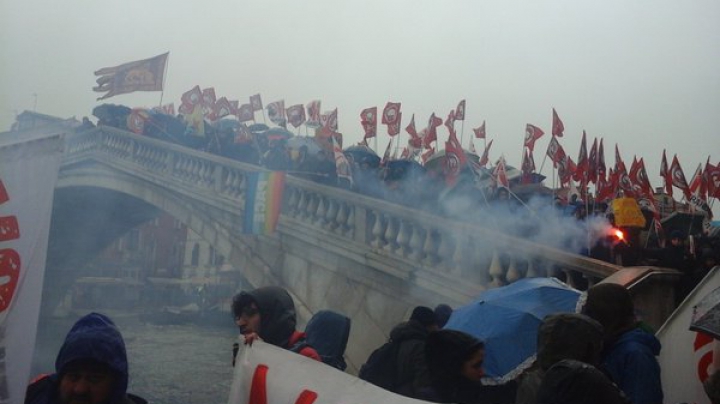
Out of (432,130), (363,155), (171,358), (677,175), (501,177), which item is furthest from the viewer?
(171,358)

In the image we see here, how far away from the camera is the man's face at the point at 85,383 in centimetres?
230

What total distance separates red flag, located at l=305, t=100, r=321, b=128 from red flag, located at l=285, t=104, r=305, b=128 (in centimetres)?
21

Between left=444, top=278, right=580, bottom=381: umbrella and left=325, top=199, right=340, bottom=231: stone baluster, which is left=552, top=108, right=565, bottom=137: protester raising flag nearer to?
left=325, top=199, right=340, bottom=231: stone baluster

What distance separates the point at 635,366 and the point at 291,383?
1.41 metres

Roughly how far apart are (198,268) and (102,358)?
4400 centimetres

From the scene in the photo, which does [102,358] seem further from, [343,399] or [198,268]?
[198,268]

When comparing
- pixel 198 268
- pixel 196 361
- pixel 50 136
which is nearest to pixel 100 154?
pixel 196 361

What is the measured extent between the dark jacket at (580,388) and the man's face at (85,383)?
1486 millimetres

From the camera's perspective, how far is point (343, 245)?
30.3ft

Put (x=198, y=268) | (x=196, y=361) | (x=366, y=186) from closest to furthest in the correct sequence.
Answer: (x=366, y=186) → (x=196, y=361) → (x=198, y=268)

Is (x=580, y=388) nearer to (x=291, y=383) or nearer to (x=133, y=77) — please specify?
(x=291, y=383)

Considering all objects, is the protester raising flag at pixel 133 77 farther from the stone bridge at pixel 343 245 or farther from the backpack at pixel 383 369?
the backpack at pixel 383 369

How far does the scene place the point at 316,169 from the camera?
11250 millimetres

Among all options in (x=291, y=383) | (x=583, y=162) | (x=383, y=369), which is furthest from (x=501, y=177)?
(x=291, y=383)
